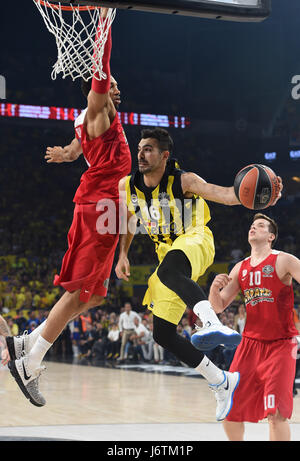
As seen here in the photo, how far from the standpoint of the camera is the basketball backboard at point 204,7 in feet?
12.9

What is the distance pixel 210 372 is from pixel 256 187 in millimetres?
1415

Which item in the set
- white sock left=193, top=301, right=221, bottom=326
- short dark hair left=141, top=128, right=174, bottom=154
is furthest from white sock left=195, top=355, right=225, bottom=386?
short dark hair left=141, top=128, right=174, bottom=154

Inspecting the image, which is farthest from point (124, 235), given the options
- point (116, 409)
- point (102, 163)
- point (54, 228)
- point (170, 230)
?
point (54, 228)

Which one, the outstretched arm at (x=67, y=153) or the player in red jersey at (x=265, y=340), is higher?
the outstretched arm at (x=67, y=153)

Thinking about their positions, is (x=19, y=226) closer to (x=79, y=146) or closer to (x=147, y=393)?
(x=147, y=393)

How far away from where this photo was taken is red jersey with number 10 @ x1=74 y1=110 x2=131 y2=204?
4750 mm

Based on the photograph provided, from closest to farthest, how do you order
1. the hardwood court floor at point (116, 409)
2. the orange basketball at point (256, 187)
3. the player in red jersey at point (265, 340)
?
the orange basketball at point (256, 187) < the player in red jersey at point (265, 340) < the hardwood court floor at point (116, 409)

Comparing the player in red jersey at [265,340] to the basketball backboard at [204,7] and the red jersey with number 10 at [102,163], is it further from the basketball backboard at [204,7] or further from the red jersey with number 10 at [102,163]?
the basketball backboard at [204,7]

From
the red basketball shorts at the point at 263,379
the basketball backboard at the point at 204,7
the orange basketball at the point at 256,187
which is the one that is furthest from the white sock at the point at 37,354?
the basketball backboard at the point at 204,7

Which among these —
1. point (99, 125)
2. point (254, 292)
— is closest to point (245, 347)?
point (254, 292)

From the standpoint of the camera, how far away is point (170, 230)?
4.57 meters

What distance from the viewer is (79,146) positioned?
195 inches

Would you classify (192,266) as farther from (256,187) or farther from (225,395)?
(225,395)

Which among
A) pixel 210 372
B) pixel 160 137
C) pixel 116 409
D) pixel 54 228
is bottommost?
pixel 116 409
